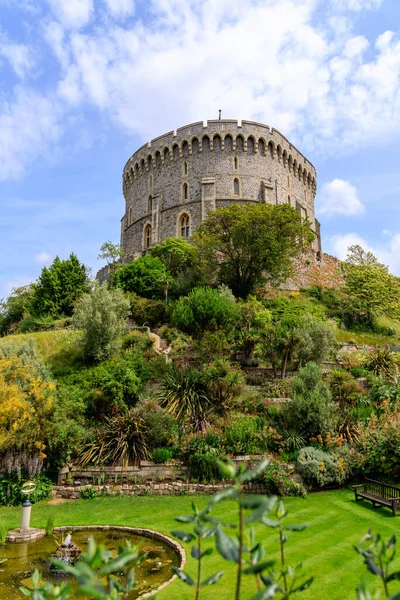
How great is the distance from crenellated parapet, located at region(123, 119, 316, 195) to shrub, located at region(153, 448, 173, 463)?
3029 centimetres

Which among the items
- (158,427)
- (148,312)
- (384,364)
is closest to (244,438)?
(158,427)

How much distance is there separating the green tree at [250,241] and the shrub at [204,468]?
1647cm

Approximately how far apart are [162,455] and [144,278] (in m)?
17.0

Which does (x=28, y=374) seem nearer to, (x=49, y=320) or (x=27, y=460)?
(x=27, y=460)

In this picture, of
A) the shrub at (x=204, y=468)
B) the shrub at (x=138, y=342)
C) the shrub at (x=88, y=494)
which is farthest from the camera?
the shrub at (x=138, y=342)

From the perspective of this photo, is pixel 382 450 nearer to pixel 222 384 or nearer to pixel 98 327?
pixel 222 384

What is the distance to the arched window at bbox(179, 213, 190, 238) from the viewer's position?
38.6m

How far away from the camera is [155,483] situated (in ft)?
43.0

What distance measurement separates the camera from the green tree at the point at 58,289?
103 ft

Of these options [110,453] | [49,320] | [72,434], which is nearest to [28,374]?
[72,434]

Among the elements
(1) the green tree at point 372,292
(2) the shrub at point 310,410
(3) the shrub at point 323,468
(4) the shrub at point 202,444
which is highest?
(1) the green tree at point 372,292

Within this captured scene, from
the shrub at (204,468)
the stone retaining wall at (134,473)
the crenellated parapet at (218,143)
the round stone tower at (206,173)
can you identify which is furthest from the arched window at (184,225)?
the shrub at (204,468)

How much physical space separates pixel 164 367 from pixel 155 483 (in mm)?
6220

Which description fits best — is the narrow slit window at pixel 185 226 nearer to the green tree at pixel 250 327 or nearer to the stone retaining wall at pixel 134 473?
the green tree at pixel 250 327
